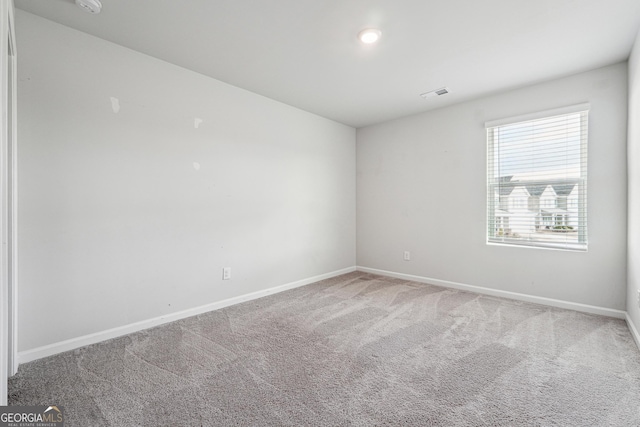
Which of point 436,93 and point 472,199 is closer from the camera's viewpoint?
point 436,93

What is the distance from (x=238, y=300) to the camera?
329 centimetres

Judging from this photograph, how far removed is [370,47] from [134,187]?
7.69ft

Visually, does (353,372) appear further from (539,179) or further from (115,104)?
(539,179)

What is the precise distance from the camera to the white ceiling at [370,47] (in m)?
2.02

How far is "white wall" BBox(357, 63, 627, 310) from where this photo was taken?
282cm

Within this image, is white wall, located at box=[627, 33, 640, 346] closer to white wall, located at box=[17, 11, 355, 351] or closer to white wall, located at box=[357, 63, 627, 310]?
white wall, located at box=[357, 63, 627, 310]

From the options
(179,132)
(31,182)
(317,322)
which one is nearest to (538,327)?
(317,322)

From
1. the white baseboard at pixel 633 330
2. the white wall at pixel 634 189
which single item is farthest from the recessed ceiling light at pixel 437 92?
the white baseboard at pixel 633 330

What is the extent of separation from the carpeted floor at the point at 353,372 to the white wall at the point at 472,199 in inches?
18.6

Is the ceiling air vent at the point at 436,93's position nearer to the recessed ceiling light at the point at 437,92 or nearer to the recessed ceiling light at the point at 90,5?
the recessed ceiling light at the point at 437,92

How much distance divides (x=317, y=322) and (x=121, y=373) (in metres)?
1.53

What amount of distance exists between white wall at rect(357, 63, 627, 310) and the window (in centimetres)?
9

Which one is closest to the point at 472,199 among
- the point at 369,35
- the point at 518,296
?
the point at 518,296

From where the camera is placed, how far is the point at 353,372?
1.94m
